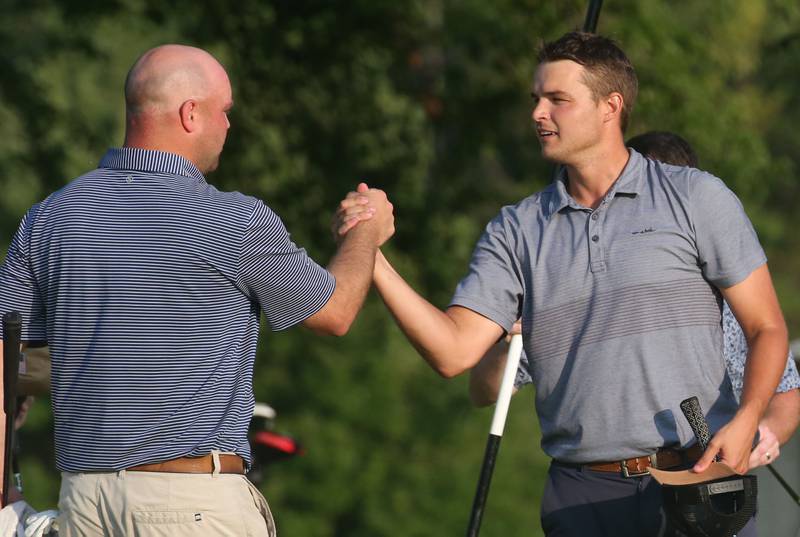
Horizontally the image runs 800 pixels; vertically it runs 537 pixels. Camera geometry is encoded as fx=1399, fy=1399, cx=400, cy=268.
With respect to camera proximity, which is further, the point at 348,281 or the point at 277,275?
the point at 348,281

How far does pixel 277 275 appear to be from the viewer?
3812 millimetres

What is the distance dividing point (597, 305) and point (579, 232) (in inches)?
9.6

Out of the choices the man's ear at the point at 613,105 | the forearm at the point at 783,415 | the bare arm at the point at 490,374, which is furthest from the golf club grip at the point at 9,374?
the forearm at the point at 783,415

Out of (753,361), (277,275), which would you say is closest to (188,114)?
(277,275)

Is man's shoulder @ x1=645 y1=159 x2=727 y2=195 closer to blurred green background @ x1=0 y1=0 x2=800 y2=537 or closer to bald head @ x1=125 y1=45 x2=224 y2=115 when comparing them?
bald head @ x1=125 y1=45 x2=224 y2=115

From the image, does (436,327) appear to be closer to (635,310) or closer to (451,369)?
(451,369)

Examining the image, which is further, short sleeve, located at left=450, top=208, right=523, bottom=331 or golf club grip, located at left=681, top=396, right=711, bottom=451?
short sleeve, located at left=450, top=208, right=523, bottom=331

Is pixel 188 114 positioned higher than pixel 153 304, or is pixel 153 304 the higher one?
pixel 188 114

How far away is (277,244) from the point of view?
382 cm

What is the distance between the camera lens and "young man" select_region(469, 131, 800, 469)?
13.5 ft

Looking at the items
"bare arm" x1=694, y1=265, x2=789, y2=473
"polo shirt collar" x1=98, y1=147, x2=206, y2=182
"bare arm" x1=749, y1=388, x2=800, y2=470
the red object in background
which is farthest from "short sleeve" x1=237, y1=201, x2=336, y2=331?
the red object in background

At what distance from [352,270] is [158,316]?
0.64 m

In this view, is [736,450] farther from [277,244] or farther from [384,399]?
[384,399]

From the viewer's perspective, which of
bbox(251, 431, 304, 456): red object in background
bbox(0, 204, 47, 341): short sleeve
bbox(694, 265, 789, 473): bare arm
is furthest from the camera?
bbox(251, 431, 304, 456): red object in background
